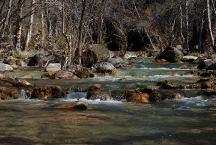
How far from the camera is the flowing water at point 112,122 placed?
8883 millimetres

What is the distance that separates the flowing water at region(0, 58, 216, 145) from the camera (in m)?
8.88

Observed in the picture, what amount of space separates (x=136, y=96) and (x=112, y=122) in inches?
158

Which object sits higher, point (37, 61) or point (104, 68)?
point (37, 61)

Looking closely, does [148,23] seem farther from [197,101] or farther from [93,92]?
[197,101]

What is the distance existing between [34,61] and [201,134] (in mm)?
18983

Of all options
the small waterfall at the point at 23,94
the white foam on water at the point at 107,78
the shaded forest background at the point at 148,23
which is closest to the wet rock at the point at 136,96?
the small waterfall at the point at 23,94

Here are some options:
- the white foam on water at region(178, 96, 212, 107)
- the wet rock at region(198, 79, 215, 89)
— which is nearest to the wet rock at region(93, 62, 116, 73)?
the wet rock at region(198, 79, 215, 89)

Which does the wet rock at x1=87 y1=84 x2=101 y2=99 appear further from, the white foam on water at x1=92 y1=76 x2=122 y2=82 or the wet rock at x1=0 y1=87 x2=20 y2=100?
the white foam on water at x1=92 y1=76 x2=122 y2=82

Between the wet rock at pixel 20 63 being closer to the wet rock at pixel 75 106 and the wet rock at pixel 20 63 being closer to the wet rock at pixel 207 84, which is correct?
the wet rock at pixel 207 84

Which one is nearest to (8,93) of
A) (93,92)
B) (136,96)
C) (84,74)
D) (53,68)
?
(93,92)

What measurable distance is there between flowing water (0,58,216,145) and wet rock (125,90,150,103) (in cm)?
30

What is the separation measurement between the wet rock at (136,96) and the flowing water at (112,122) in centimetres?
30

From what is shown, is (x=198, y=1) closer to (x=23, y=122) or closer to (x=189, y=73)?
(x=189, y=73)

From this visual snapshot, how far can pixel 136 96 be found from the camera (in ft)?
48.3
